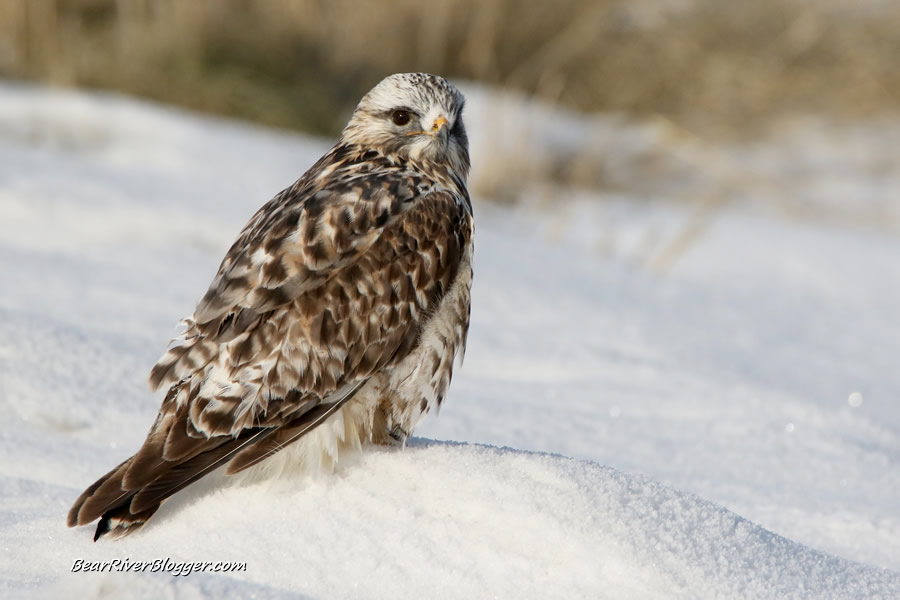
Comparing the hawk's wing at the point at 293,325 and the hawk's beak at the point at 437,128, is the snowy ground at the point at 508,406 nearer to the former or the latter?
the hawk's wing at the point at 293,325

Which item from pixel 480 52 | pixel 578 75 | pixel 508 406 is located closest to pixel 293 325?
pixel 508 406

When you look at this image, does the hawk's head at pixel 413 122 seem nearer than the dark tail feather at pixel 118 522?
No

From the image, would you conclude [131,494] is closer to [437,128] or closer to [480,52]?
[437,128]

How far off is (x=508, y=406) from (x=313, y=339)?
125 cm

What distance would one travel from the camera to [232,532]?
229 cm

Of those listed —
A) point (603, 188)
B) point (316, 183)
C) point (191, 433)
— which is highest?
point (316, 183)

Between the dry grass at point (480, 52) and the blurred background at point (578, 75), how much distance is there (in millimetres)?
16

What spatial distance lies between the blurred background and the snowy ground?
48.2 inches

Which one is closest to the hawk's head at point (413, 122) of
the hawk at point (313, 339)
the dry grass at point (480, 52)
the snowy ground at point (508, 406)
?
the hawk at point (313, 339)

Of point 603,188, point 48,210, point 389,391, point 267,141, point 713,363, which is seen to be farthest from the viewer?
point 603,188

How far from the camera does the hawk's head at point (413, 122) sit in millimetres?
3051

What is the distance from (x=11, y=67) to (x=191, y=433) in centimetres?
696

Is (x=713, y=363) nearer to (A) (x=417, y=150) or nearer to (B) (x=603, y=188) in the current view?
(A) (x=417, y=150)

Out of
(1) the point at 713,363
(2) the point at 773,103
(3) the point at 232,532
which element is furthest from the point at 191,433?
(2) the point at 773,103
